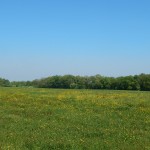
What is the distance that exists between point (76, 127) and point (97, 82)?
83039 mm

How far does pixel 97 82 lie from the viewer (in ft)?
336

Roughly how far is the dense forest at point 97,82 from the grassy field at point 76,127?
63925 mm

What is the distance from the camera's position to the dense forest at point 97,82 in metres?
92.0

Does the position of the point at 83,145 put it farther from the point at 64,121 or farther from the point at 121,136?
the point at 64,121

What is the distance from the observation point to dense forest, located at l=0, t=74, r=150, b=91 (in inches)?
3622

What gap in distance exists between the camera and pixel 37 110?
84.6 ft

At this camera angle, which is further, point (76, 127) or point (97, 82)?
point (97, 82)

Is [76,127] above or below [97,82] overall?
below

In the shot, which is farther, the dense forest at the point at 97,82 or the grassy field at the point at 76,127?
the dense forest at the point at 97,82

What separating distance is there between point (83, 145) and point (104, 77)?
86.2 meters

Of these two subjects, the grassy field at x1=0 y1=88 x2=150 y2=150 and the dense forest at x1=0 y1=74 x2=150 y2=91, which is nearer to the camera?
the grassy field at x1=0 y1=88 x2=150 y2=150

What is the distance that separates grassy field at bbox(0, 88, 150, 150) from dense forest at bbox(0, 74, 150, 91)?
210ft

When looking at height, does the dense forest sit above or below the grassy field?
above

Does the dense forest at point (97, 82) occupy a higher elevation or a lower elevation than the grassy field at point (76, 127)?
higher
